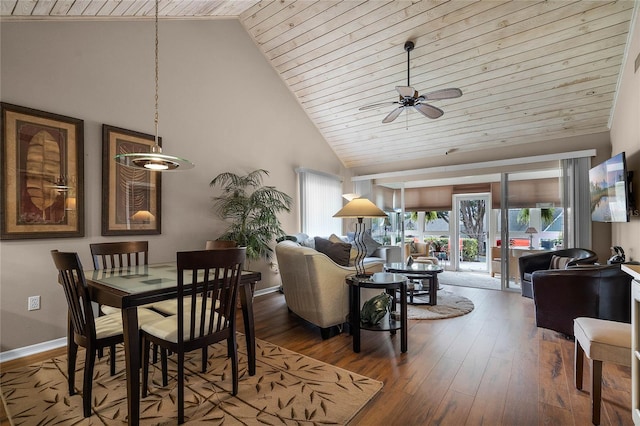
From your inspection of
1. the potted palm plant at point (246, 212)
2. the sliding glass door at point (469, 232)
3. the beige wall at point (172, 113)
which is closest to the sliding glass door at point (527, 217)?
the beige wall at point (172, 113)

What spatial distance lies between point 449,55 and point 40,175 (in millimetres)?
4732

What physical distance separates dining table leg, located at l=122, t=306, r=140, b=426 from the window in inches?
161

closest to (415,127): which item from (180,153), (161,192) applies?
(180,153)

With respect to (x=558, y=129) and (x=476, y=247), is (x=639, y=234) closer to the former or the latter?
(x=558, y=129)

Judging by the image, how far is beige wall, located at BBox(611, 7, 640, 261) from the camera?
2.99 meters

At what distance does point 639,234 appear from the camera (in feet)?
9.68

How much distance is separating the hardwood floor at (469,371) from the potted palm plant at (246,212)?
3.30 feet

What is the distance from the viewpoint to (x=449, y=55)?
3996 mm

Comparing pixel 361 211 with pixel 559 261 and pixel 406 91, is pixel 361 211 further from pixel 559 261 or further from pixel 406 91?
pixel 559 261

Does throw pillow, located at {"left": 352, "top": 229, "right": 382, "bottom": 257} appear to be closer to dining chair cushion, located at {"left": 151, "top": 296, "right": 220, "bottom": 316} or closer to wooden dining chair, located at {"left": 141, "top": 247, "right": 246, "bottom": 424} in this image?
dining chair cushion, located at {"left": 151, "top": 296, "right": 220, "bottom": 316}

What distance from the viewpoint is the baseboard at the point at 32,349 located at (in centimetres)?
Answer: 264

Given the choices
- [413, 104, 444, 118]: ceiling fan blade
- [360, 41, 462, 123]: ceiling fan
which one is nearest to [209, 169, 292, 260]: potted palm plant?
[360, 41, 462, 123]: ceiling fan

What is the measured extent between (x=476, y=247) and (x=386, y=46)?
5974mm

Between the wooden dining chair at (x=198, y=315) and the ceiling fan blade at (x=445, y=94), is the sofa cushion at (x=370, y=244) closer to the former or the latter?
the ceiling fan blade at (x=445, y=94)
